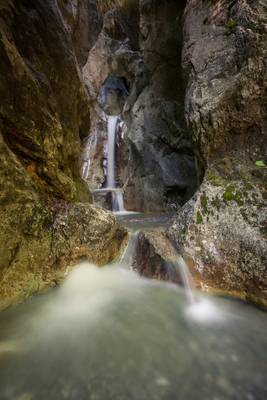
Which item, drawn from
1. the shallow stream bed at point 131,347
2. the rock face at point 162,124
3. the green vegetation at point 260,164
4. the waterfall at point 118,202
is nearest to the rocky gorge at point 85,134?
the green vegetation at point 260,164

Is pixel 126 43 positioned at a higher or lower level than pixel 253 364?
higher

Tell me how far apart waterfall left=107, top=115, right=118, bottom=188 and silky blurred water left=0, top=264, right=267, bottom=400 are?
15.3 metres

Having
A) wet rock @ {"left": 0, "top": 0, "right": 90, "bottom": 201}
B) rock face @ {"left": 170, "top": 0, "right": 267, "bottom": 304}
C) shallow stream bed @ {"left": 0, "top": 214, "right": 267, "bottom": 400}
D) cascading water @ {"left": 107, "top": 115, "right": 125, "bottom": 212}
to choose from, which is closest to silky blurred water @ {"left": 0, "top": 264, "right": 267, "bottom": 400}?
shallow stream bed @ {"left": 0, "top": 214, "right": 267, "bottom": 400}

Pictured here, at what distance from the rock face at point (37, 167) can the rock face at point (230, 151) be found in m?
1.97

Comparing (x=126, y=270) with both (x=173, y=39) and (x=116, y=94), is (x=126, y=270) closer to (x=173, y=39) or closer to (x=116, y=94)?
(x=173, y=39)

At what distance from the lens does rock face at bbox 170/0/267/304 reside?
3498 millimetres

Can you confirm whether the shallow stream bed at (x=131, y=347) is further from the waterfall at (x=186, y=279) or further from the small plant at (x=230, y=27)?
the small plant at (x=230, y=27)

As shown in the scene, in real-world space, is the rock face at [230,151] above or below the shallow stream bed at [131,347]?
above

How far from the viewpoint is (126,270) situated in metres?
4.36

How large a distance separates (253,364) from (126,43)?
19.5 meters

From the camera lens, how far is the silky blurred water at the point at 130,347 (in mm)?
1838

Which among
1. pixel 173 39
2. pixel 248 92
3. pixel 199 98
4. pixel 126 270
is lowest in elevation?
pixel 126 270

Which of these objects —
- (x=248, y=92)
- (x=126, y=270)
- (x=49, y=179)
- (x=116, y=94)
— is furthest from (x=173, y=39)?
(x=116, y=94)

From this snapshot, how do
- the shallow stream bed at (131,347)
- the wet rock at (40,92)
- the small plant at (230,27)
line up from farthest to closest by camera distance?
the small plant at (230,27), the wet rock at (40,92), the shallow stream bed at (131,347)
